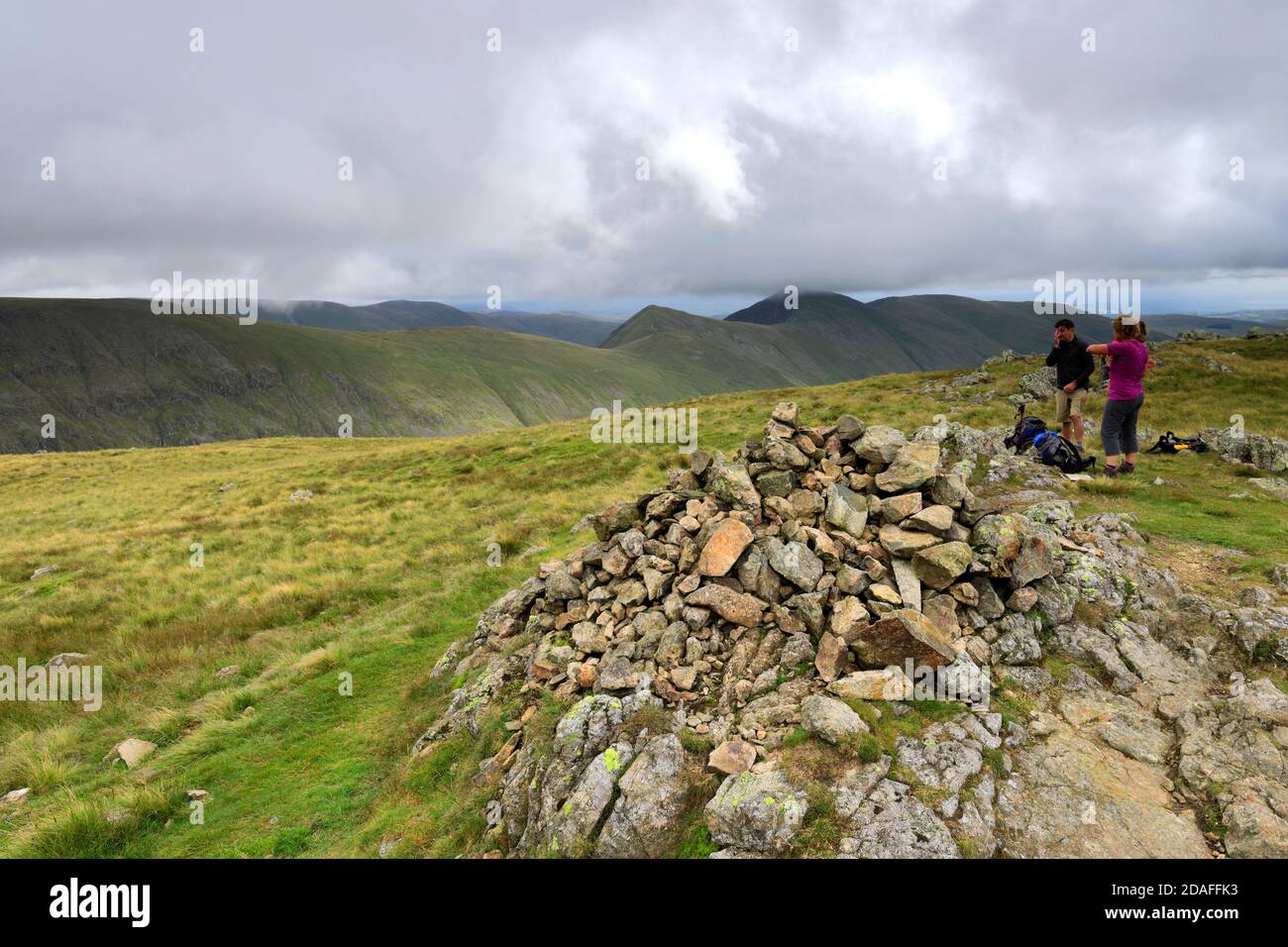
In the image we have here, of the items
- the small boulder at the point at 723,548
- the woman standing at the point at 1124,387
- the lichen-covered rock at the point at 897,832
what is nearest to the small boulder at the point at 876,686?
the lichen-covered rock at the point at 897,832

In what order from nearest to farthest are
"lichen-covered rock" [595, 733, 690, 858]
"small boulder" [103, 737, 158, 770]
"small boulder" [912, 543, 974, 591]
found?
1. "lichen-covered rock" [595, 733, 690, 858]
2. "small boulder" [912, 543, 974, 591]
3. "small boulder" [103, 737, 158, 770]

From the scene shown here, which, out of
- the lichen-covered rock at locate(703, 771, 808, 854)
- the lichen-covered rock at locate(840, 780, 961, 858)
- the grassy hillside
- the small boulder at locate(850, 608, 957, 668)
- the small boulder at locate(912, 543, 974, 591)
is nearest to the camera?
the lichen-covered rock at locate(840, 780, 961, 858)

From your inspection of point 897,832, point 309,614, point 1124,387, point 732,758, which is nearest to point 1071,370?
point 1124,387

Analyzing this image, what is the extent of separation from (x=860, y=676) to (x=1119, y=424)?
13537mm

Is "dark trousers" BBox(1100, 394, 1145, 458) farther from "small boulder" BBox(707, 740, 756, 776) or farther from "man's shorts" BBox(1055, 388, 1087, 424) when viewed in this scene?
"small boulder" BBox(707, 740, 756, 776)

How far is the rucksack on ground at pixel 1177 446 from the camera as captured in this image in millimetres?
17750

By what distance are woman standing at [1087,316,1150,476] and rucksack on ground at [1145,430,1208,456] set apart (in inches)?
132

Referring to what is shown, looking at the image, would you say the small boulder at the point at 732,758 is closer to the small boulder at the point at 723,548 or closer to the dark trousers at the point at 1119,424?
the small boulder at the point at 723,548

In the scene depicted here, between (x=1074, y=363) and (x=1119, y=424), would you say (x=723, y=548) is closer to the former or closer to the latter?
(x=1119, y=424)

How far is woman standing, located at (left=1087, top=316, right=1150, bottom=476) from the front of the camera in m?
14.4

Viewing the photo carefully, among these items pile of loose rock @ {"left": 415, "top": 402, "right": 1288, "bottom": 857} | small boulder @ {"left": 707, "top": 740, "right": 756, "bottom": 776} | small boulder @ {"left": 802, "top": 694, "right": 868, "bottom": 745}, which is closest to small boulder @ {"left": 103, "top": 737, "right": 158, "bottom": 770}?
pile of loose rock @ {"left": 415, "top": 402, "right": 1288, "bottom": 857}

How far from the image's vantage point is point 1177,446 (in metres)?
17.8
